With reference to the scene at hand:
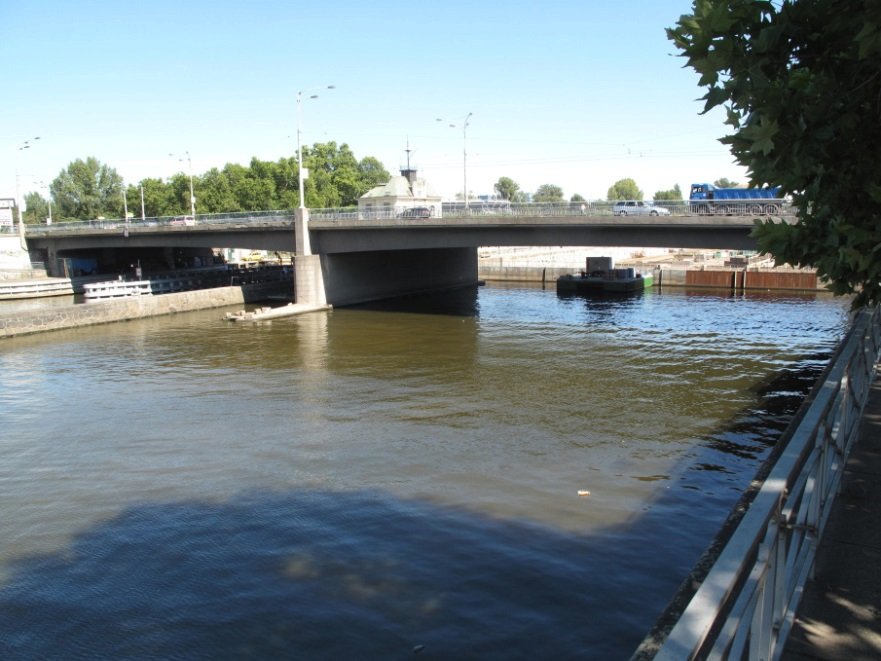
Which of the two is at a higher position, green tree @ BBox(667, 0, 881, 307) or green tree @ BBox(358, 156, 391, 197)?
green tree @ BBox(358, 156, 391, 197)

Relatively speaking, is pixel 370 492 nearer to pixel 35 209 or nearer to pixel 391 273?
pixel 391 273

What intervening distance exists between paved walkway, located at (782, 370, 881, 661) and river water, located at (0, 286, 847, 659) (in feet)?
11.9

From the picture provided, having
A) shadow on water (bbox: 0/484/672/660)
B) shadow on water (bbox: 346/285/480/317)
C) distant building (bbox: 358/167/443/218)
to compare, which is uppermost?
distant building (bbox: 358/167/443/218)

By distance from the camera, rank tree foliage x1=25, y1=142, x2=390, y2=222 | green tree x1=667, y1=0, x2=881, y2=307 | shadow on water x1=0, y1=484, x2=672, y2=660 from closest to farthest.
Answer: green tree x1=667, y1=0, x2=881, y2=307, shadow on water x1=0, y1=484, x2=672, y2=660, tree foliage x1=25, y1=142, x2=390, y2=222

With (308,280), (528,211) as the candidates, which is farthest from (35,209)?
(528,211)

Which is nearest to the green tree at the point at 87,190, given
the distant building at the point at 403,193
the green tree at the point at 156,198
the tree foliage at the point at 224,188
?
the tree foliage at the point at 224,188

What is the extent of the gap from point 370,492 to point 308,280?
33801mm

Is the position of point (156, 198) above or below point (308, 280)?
above

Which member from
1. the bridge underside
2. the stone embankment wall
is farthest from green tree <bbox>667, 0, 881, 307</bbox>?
the bridge underside

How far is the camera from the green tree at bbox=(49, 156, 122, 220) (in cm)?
12294

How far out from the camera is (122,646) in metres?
9.56

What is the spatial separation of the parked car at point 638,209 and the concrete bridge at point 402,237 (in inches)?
23.8

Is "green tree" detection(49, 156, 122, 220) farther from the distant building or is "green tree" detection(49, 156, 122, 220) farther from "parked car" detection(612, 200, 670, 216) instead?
"parked car" detection(612, 200, 670, 216)

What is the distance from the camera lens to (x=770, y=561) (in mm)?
4094
